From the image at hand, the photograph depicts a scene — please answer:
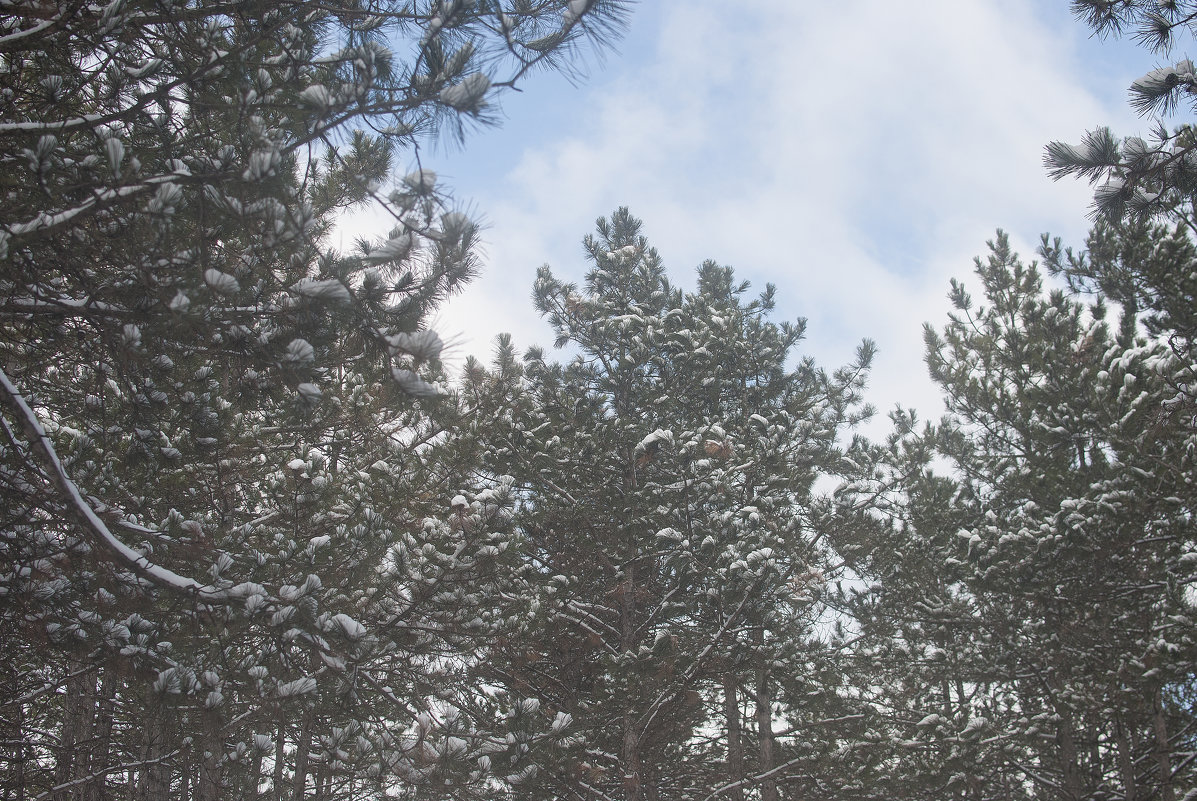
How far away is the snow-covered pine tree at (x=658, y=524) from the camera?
29.9ft

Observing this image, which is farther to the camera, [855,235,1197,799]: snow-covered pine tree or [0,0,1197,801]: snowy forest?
[855,235,1197,799]: snow-covered pine tree

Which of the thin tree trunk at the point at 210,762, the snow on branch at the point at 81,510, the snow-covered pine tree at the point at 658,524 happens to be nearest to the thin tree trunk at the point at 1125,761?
the snow-covered pine tree at the point at 658,524

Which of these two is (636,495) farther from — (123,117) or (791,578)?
(123,117)

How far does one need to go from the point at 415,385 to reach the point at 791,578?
638 cm

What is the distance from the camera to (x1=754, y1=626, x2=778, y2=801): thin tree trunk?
32.9 feet

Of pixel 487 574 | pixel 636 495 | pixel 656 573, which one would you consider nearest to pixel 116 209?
pixel 487 574

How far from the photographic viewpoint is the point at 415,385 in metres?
3.78

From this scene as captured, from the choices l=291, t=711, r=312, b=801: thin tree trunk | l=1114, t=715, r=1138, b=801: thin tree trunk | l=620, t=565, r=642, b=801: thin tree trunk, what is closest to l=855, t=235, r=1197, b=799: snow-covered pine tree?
l=1114, t=715, r=1138, b=801: thin tree trunk

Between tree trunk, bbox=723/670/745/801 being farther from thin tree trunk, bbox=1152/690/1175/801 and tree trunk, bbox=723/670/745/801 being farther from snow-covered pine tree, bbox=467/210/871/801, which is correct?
thin tree trunk, bbox=1152/690/1175/801

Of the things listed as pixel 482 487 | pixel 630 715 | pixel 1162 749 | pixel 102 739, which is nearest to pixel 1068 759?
pixel 1162 749

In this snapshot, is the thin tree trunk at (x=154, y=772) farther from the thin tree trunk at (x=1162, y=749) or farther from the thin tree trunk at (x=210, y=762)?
the thin tree trunk at (x=1162, y=749)

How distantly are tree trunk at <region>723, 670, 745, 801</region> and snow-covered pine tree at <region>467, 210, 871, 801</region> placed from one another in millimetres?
28

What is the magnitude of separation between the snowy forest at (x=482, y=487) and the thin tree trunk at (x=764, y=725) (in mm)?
94

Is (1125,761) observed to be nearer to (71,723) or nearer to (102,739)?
(102,739)
